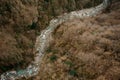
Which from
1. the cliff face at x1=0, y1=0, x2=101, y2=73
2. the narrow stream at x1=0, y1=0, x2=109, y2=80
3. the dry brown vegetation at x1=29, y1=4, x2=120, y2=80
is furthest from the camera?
the cliff face at x1=0, y1=0, x2=101, y2=73

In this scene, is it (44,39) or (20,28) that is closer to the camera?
(20,28)

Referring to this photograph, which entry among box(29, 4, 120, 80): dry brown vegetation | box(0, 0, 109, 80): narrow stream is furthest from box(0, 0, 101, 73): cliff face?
box(29, 4, 120, 80): dry brown vegetation

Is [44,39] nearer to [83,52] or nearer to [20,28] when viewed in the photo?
[20,28]

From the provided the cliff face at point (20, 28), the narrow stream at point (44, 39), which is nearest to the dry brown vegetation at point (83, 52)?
the narrow stream at point (44, 39)

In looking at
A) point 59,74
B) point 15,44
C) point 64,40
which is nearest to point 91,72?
point 59,74

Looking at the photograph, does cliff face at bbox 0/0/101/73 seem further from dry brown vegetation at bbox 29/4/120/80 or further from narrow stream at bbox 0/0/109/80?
dry brown vegetation at bbox 29/4/120/80

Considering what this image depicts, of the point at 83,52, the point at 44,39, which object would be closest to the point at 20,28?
the point at 44,39
